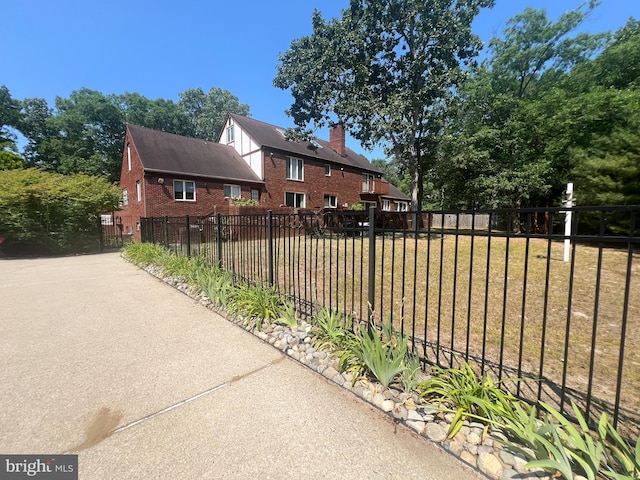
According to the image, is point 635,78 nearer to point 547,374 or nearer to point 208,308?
point 547,374

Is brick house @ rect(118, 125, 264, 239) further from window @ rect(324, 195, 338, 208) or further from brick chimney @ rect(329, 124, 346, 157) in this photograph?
brick chimney @ rect(329, 124, 346, 157)

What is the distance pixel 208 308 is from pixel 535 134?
21270 mm

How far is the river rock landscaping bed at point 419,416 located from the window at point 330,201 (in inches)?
831

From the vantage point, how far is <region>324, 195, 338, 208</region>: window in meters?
24.5

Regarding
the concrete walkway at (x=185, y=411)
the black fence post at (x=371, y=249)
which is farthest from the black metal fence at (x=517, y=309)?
the concrete walkway at (x=185, y=411)

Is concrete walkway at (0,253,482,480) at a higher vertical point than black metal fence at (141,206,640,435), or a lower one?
lower

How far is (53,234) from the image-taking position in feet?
40.3

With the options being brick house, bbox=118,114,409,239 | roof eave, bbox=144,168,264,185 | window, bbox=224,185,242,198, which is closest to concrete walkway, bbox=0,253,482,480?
roof eave, bbox=144,168,264,185

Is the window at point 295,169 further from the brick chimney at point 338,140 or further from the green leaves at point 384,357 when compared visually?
the green leaves at point 384,357

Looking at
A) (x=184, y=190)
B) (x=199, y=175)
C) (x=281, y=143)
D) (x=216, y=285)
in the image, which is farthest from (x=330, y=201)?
(x=216, y=285)

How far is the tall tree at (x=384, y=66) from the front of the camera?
555 inches

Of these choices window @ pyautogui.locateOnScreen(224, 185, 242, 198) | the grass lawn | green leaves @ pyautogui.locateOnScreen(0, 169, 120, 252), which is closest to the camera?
the grass lawn

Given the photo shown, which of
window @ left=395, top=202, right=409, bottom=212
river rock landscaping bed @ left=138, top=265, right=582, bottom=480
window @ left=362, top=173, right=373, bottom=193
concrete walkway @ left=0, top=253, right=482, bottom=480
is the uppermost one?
window @ left=362, top=173, right=373, bottom=193

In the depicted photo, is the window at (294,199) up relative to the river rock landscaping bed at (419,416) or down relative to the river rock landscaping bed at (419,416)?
up
